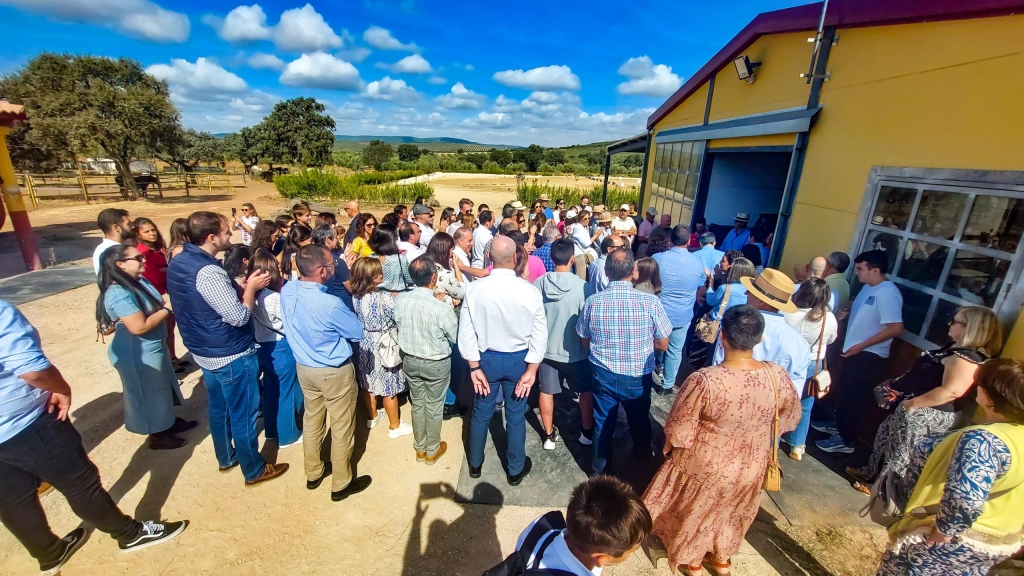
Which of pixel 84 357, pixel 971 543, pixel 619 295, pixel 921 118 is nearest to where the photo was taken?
pixel 971 543

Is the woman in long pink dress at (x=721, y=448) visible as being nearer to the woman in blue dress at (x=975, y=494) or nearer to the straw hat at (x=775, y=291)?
the woman in blue dress at (x=975, y=494)

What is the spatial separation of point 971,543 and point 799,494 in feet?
5.21

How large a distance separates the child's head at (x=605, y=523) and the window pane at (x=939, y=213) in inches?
148

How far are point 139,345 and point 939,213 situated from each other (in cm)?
644

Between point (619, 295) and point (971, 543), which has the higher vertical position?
point (619, 295)

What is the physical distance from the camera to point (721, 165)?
7.99m

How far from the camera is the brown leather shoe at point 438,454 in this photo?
11.3 ft

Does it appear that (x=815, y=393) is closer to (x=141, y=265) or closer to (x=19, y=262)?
(x=141, y=265)

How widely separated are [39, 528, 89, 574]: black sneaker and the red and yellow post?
27.7 ft

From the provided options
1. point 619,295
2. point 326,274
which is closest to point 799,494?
point 619,295

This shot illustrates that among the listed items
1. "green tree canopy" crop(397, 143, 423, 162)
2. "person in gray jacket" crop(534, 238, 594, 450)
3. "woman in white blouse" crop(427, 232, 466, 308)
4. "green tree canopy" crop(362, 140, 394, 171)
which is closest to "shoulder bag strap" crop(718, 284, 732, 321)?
"person in gray jacket" crop(534, 238, 594, 450)

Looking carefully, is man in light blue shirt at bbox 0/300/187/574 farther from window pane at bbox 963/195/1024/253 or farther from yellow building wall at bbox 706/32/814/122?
yellow building wall at bbox 706/32/814/122

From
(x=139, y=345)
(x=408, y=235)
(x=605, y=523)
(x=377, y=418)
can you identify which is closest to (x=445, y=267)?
(x=408, y=235)

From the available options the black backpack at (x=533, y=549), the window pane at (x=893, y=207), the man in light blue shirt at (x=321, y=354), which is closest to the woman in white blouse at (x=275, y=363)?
the man in light blue shirt at (x=321, y=354)
